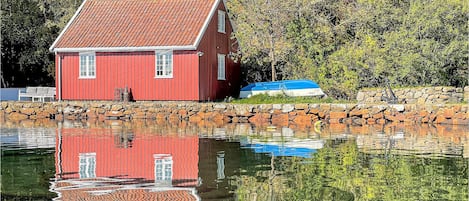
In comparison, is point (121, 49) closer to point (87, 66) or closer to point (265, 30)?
point (87, 66)

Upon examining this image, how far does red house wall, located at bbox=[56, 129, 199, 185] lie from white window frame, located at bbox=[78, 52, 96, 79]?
38.9 ft

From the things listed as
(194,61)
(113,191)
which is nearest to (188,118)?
(194,61)

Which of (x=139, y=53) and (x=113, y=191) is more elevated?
(x=139, y=53)

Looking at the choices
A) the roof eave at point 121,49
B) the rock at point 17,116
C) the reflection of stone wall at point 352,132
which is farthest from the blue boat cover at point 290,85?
the rock at point 17,116

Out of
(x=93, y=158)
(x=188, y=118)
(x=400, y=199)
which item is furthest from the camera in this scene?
(x=188, y=118)

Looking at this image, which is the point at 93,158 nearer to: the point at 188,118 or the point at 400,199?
the point at 400,199

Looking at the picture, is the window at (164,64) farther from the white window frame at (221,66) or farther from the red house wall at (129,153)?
the red house wall at (129,153)

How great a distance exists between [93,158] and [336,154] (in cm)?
536

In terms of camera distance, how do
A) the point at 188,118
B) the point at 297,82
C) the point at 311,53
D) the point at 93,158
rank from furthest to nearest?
the point at 311,53 < the point at 297,82 < the point at 188,118 < the point at 93,158

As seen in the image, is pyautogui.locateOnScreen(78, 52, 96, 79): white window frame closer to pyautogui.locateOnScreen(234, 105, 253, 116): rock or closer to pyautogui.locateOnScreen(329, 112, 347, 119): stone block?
pyautogui.locateOnScreen(234, 105, 253, 116): rock

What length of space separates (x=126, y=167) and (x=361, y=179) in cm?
455

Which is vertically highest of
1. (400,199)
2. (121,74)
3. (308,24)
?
(308,24)

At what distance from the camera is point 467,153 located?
55.4 feet

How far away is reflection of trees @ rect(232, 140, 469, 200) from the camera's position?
11.1 m
